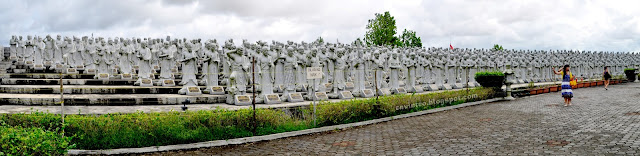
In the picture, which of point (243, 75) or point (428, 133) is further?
point (243, 75)

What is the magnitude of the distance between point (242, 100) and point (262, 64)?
157cm

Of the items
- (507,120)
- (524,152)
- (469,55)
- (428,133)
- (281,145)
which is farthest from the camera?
(469,55)

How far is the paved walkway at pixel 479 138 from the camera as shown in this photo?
783cm

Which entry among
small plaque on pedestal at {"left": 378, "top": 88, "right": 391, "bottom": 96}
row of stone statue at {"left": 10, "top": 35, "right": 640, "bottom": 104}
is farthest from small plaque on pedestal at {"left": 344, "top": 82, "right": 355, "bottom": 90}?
small plaque on pedestal at {"left": 378, "top": 88, "right": 391, "bottom": 96}

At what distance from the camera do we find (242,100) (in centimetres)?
1432

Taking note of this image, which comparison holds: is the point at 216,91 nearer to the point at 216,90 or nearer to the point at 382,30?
the point at 216,90

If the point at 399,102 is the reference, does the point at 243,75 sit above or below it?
above

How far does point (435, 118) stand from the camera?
41.6 feet

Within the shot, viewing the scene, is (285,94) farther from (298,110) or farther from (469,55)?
(469,55)

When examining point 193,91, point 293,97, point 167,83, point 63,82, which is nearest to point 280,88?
point 293,97

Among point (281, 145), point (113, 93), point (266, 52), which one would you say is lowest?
point (281, 145)

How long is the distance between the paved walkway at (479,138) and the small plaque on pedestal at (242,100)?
4.76 meters

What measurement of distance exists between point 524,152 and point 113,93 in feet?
44.0

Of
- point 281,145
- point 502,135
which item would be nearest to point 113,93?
point 281,145
